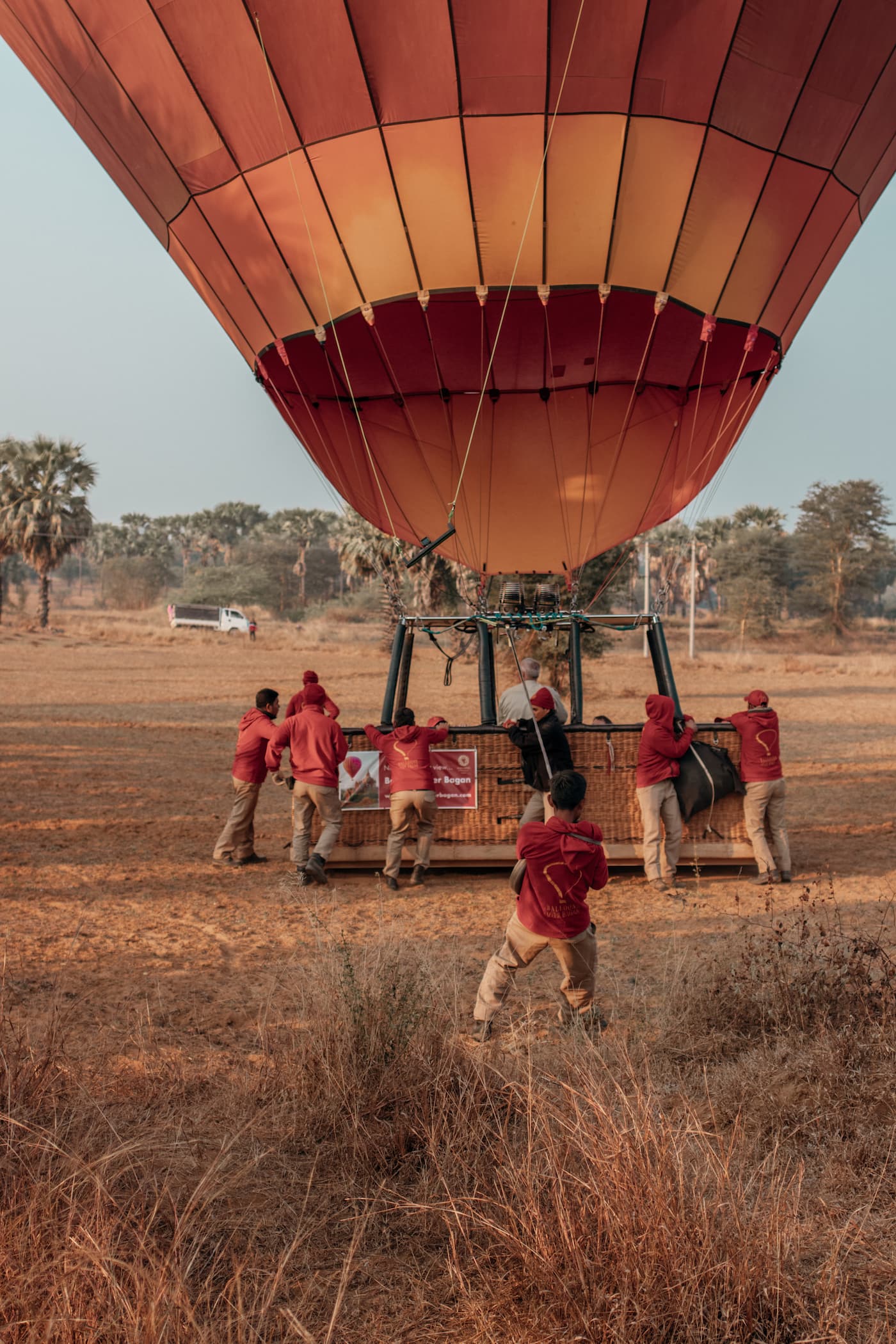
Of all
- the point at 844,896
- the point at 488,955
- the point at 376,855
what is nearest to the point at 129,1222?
the point at 488,955

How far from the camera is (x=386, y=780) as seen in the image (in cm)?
892

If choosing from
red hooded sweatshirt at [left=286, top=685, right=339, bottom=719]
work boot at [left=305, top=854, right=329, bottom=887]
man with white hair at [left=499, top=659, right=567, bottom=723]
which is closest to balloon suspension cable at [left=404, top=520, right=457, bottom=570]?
man with white hair at [left=499, top=659, right=567, bottom=723]

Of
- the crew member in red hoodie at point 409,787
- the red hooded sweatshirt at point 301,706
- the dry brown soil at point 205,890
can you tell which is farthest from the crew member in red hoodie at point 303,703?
the dry brown soil at point 205,890

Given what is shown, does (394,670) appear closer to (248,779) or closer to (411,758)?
(411,758)

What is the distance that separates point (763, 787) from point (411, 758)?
2.83 metres

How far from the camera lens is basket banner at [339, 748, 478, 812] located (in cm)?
888

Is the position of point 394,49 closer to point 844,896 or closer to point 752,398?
point 752,398

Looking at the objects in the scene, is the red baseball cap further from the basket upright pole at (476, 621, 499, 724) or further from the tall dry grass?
the tall dry grass

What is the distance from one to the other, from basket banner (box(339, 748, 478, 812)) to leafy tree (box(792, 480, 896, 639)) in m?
56.8

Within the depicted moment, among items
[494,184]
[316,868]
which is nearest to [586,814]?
[316,868]

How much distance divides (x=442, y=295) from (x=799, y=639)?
187ft

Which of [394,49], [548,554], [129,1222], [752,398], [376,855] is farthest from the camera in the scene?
[548,554]

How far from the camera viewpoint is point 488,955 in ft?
21.8

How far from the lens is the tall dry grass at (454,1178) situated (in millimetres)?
2857
